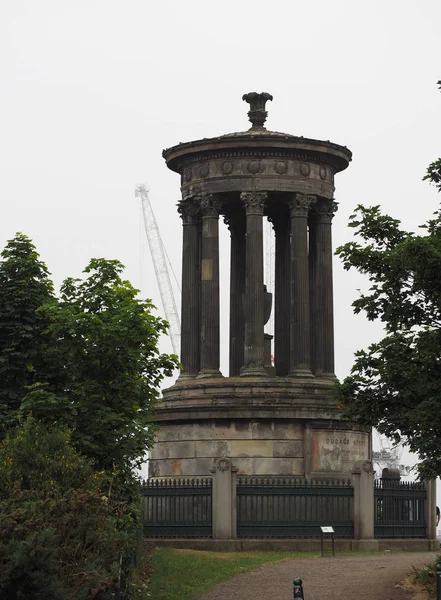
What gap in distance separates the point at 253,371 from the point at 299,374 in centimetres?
200

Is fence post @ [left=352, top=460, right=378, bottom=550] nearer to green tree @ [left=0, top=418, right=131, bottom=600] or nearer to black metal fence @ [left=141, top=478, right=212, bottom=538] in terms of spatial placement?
black metal fence @ [left=141, top=478, right=212, bottom=538]

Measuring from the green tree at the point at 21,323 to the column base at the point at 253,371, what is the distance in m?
13.9

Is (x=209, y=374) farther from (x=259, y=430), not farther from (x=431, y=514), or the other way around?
(x=431, y=514)

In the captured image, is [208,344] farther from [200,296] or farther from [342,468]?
[342,468]

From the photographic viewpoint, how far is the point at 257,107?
62.1 metres

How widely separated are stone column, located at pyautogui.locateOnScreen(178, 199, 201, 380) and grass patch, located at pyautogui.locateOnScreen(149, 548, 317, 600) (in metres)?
13.0

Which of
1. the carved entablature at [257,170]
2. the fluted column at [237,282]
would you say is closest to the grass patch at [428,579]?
the carved entablature at [257,170]

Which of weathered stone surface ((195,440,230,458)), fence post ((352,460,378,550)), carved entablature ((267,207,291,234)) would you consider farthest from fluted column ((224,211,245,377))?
fence post ((352,460,378,550))

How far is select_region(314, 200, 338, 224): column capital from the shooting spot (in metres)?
60.9

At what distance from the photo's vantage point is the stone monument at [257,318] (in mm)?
55500

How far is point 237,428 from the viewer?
55.6 metres

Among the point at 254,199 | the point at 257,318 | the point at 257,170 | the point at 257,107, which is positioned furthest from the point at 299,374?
the point at 257,107

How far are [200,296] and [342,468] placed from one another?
30.6 feet

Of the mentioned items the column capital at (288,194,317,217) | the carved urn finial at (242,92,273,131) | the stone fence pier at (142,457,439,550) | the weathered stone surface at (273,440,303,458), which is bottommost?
the stone fence pier at (142,457,439,550)
